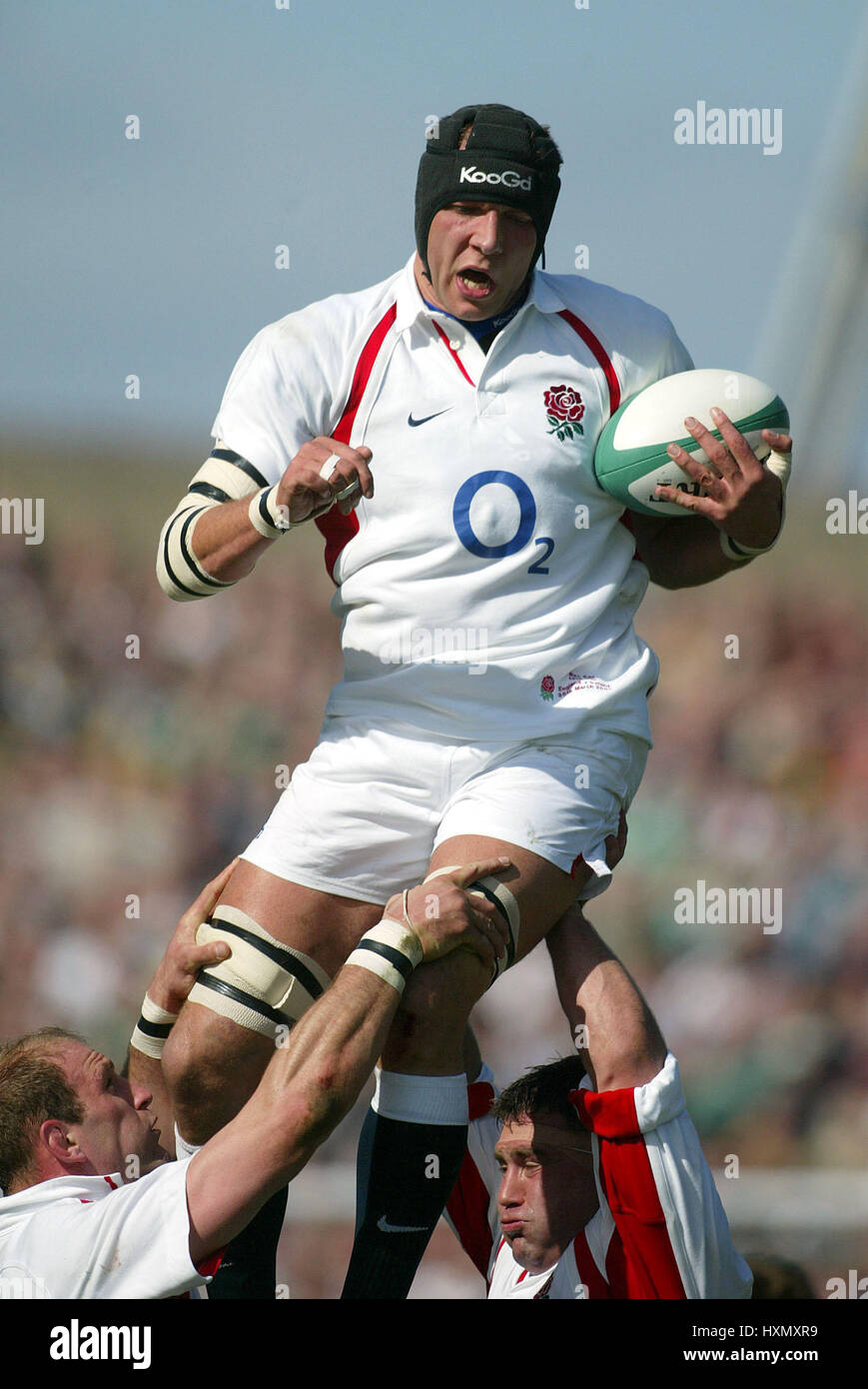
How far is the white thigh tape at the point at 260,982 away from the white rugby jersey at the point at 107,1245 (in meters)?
0.39

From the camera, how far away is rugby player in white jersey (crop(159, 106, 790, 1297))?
3.80 meters

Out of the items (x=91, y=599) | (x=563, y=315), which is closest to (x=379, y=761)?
(x=563, y=315)

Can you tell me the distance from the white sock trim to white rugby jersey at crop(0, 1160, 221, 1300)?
487mm

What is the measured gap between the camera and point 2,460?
509 inches

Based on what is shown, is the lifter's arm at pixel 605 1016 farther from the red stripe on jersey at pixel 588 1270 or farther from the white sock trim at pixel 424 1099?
the red stripe on jersey at pixel 588 1270

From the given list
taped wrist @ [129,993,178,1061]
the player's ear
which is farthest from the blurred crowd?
the player's ear

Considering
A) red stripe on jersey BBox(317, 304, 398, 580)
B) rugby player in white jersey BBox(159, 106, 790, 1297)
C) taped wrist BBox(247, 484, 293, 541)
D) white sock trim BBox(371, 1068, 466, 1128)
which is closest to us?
taped wrist BBox(247, 484, 293, 541)

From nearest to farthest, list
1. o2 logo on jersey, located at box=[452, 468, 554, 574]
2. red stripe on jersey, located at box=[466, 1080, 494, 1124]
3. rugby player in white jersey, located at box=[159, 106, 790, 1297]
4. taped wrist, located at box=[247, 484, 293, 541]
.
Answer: taped wrist, located at box=[247, 484, 293, 541] < rugby player in white jersey, located at box=[159, 106, 790, 1297] < o2 logo on jersey, located at box=[452, 468, 554, 574] < red stripe on jersey, located at box=[466, 1080, 494, 1124]

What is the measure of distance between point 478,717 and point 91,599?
7372 millimetres

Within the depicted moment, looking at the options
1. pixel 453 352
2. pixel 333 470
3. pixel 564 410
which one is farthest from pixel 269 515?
pixel 564 410

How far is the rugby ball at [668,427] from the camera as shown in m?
3.89

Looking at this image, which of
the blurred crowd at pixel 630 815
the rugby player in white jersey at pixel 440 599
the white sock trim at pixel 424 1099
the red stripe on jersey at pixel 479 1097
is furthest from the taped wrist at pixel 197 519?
the blurred crowd at pixel 630 815

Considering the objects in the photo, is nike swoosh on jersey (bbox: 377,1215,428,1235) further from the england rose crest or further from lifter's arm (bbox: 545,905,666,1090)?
the england rose crest

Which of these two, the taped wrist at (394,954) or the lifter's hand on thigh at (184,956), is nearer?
the taped wrist at (394,954)
